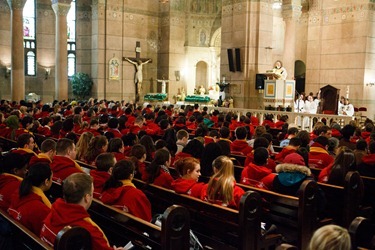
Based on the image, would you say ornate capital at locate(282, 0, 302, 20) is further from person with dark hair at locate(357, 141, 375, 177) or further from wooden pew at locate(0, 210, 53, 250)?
wooden pew at locate(0, 210, 53, 250)

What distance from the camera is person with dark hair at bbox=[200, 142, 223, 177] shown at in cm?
671

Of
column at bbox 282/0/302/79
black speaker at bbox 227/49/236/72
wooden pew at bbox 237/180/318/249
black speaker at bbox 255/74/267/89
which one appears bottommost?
wooden pew at bbox 237/180/318/249

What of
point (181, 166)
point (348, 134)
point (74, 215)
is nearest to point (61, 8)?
point (348, 134)

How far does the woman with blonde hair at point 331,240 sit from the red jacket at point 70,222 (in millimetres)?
1909

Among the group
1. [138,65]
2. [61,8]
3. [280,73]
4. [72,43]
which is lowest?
[280,73]

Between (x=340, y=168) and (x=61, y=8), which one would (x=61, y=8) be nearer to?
(x=61, y=8)

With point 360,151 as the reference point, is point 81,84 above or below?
above

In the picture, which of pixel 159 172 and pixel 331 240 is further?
pixel 159 172

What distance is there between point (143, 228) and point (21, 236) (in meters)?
1.11

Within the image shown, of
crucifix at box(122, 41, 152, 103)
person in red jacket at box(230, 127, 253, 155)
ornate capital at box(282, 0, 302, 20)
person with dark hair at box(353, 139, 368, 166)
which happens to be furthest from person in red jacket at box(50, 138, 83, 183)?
crucifix at box(122, 41, 152, 103)

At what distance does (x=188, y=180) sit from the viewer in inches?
211

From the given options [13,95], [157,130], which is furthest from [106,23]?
[157,130]

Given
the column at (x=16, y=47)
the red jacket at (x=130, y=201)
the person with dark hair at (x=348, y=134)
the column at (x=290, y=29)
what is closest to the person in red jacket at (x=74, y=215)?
the red jacket at (x=130, y=201)

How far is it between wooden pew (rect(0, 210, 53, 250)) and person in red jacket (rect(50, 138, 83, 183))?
1.74 m
